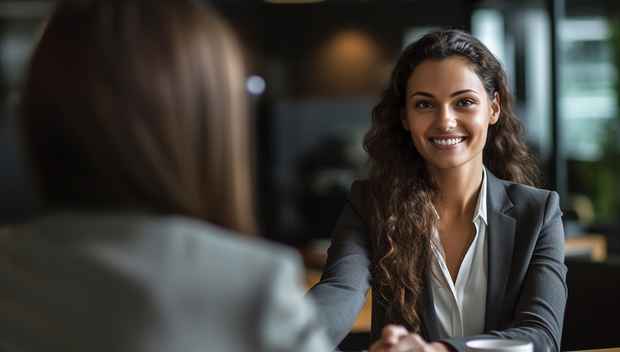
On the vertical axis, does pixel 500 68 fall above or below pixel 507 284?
above

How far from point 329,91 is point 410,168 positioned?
20.2 feet

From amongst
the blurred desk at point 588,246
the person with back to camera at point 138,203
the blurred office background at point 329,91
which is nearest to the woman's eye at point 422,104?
the person with back to camera at point 138,203

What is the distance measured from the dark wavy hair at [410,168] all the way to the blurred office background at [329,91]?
5496 millimetres

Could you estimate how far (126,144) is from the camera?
3.00ft

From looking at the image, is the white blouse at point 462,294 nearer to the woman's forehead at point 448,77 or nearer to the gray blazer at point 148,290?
the woman's forehead at point 448,77

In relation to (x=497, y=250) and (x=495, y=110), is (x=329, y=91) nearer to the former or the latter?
(x=495, y=110)

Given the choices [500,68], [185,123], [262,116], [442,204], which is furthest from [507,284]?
[262,116]

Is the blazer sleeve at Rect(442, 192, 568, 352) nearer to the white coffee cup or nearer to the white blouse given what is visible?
the white blouse

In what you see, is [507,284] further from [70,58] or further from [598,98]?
[598,98]

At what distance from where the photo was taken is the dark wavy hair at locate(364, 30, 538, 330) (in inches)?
80.4

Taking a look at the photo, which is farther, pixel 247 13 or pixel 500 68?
pixel 247 13

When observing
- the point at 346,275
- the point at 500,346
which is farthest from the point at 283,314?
the point at 346,275

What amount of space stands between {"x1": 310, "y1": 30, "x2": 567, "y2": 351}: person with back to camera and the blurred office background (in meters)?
5.58

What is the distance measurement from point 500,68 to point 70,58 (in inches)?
54.2
